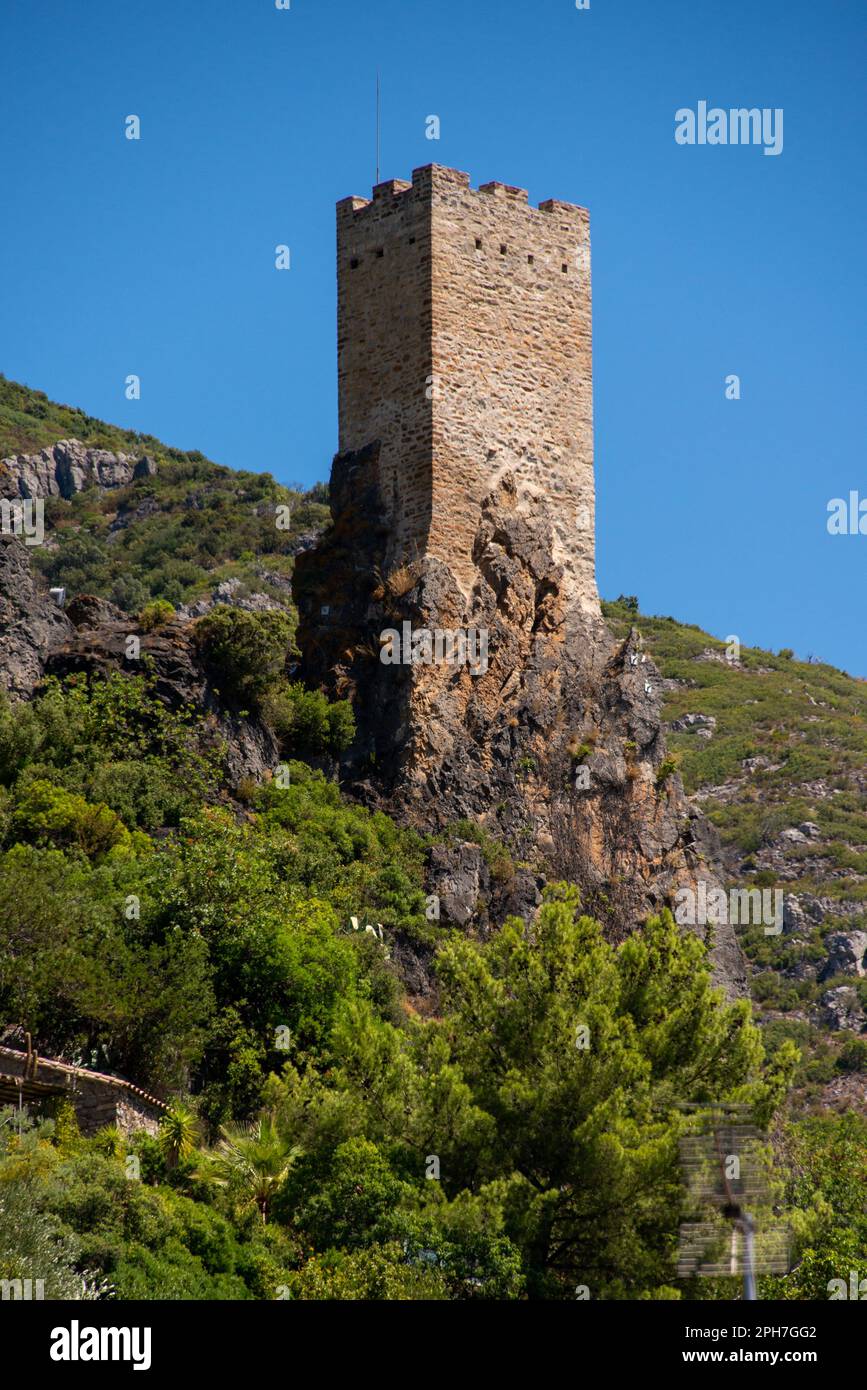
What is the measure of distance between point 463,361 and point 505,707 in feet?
18.0

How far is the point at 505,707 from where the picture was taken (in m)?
36.0

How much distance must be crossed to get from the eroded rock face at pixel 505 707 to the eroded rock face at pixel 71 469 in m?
31.5

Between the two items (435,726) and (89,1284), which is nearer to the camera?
(89,1284)

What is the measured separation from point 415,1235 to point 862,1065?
29.9 metres

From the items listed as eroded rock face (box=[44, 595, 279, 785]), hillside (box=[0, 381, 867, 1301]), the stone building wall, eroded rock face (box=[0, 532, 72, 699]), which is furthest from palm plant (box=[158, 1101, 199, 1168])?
eroded rock face (box=[0, 532, 72, 699])

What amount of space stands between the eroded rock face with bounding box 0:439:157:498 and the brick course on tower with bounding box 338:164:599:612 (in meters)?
30.6

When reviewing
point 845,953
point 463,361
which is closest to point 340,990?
point 463,361

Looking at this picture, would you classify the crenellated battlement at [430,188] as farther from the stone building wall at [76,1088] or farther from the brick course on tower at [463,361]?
the stone building wall at [76,1088]

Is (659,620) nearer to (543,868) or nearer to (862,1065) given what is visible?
(862,1065)

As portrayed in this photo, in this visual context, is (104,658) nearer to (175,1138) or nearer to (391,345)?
(391,345)

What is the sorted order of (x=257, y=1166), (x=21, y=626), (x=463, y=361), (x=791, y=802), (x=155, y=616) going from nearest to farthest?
1. (x=257, y=1166)
2. (x=21, y=626)
3. (x=155, y=616)
4. (x=463, y=361)
5. (x=791, y=802)
